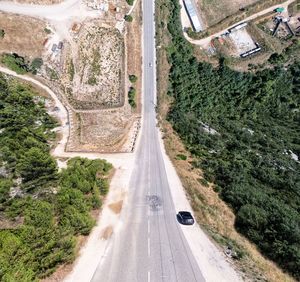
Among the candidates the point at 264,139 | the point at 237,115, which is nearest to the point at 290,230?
the point at 264,139

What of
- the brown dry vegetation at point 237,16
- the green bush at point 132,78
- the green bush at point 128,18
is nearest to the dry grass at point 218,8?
the brown dry vegetation at point 237,16

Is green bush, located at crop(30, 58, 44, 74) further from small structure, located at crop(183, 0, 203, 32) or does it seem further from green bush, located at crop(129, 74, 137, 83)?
small structure, located at crop(183, 0, 203, 32)

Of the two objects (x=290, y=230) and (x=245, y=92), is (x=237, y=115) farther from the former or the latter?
(x=290, y=230)

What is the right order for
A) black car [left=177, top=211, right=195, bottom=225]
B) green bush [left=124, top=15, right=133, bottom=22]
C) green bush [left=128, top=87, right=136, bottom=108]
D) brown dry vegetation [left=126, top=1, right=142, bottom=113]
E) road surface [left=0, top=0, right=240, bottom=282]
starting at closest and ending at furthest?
road surface [left=0, top=0, right=240, bottom=282] < black car [left=177, top=211, right=195, bottom=225] < green bush [left=128, top=87, right=136, bottom=108] < brown dry vegetation [left=126, top=1, right=142, bottom=113] < green bush [left=124, top=15, right=133, bottom=22]

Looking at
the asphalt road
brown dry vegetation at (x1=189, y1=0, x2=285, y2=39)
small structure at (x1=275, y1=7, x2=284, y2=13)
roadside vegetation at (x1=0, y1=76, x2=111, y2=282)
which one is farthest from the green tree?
small structure at (x1=275, y1=7, x2=284, y2=13)

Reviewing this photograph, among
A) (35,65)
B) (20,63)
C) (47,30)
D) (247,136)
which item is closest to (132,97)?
(35,65)

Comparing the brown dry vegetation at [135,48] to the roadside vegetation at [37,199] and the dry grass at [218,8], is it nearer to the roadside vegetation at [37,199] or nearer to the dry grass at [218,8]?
the dry grass at [218,8]
